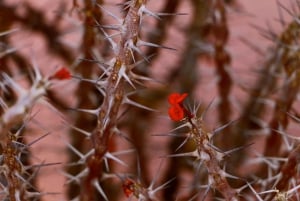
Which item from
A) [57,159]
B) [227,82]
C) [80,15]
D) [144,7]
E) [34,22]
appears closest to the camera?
[144,7]

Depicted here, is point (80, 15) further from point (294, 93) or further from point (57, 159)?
point (57, 159)

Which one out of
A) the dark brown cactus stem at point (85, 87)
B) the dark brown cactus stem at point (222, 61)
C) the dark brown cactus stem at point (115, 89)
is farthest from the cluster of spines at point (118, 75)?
the dark brown cactus stem at point (222, 61)

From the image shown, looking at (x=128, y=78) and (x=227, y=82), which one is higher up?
(x=128, y=78)


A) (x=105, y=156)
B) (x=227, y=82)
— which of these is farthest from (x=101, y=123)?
(x=227, y=82)

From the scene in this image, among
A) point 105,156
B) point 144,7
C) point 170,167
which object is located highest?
point 144,7

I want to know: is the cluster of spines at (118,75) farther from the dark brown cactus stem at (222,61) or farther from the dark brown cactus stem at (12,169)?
the dark brown cactus stem at (222,61)

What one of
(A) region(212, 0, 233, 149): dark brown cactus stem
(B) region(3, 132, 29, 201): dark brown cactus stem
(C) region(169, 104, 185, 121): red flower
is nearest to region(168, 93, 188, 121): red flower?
(C) region(169, 104, 185, 121): red flower

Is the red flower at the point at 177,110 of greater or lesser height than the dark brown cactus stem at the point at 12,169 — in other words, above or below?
above

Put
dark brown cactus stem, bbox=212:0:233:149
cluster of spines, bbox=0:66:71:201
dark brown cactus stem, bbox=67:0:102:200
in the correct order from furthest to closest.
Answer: dark brown cactus stem, bbox=212:0:233:149 < dark brown cactus stem, bbox=67:0:102:200 < cluster of spines, bbox=0:66:71:201

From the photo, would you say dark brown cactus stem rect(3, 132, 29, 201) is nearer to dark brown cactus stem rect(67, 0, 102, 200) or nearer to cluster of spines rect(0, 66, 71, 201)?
cluster of spines rect(0, 66, 71, 201)
